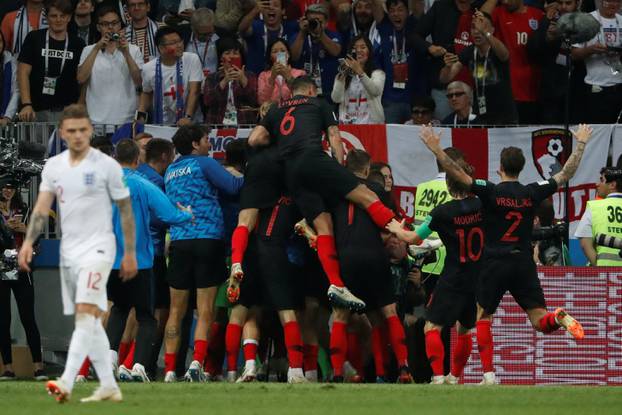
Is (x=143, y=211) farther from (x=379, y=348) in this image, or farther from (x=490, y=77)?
(x=490, y=77)

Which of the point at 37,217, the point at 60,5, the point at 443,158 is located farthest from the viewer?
the point at 60,5

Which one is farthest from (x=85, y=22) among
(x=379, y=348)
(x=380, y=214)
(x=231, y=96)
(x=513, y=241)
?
(x=513, y=241)

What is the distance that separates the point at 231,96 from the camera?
1834 centimetres

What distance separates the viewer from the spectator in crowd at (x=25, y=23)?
1994 cm

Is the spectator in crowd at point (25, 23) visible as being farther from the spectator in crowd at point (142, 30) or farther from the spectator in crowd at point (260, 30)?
the spectator in crowd at point (260, 30)

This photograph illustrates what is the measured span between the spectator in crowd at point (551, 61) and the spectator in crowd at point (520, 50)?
100 millimetres

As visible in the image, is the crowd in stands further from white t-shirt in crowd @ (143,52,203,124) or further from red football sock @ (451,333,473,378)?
red football sock @ (451,333,473,378)

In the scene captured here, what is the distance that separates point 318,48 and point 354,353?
18.5 feet

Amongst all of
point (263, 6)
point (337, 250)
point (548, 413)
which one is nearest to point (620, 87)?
point (263, 6)

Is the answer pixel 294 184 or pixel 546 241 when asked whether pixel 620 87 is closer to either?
pixel 546 241

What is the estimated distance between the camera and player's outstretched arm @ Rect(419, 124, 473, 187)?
1352 centimetres

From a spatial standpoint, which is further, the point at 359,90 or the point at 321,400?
the point at 359,90

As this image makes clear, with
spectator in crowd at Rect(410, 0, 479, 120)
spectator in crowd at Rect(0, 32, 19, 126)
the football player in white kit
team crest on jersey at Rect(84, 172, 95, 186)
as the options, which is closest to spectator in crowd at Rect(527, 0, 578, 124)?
spectator in crowd at Rect(410, 0, 479, 120)

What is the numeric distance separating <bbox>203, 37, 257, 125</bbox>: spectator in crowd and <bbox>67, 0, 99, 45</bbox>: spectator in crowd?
2.43 metres
